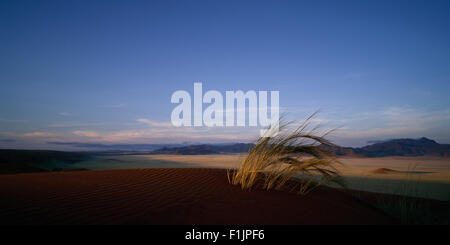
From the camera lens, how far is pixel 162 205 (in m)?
3.62

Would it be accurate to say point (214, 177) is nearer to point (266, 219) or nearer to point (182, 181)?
point (182, 181)

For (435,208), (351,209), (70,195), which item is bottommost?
(435,208)

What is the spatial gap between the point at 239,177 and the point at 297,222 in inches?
81.0

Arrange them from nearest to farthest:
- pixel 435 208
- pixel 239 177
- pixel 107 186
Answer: pixel 107 186, pixel 239 177, pixel 435 208

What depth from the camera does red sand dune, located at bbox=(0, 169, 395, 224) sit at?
3.08 meters

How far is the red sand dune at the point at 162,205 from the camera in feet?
10.1

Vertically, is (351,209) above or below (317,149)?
below
